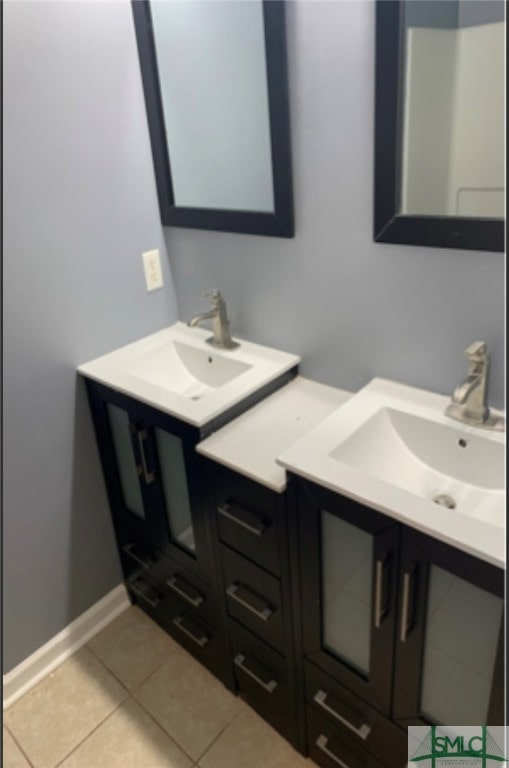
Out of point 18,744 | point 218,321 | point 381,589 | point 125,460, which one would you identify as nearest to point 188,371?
point 218,321

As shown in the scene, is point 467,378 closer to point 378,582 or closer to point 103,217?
point 378,582

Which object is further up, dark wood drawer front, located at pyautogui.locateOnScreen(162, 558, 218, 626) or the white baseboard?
dark wood drawer front, located at pyautogui.locateOnScreen(162, 558, 218, 626)

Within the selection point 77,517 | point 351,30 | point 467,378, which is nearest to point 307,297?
point 467,378

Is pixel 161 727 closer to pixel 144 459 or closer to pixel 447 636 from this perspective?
pixel 144 459

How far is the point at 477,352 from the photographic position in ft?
3.71

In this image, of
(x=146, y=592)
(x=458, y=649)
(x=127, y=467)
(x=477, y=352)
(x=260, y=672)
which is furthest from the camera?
(x=146, y=592)

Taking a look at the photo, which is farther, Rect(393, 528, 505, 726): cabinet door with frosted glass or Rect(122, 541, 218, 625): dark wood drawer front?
Rect(122, 541, 218, 625): dark wood drawer front

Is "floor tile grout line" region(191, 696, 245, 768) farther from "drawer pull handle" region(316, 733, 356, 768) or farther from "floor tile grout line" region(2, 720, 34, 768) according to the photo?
"floor tile grout line" region(2, 720, 34, 768)

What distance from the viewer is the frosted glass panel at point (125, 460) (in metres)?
1.59

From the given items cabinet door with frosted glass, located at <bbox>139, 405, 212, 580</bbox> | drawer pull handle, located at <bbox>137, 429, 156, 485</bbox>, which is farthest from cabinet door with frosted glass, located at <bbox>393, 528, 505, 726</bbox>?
drawer pull handle, located at <bbox>137, 429, 156, 485</bbox>

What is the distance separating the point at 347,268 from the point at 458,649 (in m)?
0.87

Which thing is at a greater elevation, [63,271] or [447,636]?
[63,271]

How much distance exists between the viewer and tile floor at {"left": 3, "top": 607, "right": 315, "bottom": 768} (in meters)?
1.49

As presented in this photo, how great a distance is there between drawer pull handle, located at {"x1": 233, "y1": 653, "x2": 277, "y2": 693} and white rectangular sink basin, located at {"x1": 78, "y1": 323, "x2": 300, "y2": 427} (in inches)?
28.3
